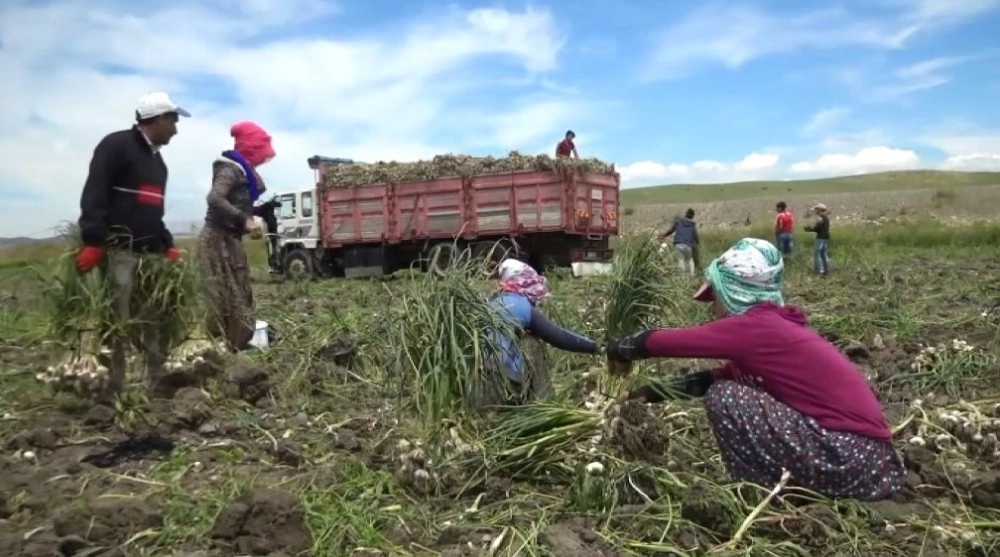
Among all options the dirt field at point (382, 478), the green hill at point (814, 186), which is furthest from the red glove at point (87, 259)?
the green hill at point (814, 186)

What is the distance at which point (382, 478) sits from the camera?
3.80 metres

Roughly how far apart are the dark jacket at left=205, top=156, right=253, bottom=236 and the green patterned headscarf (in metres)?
3.29

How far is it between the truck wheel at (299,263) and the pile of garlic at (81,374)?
13.2 meters

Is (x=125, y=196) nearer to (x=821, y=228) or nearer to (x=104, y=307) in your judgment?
(x=104, y=307)

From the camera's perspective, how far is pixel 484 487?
375 cm

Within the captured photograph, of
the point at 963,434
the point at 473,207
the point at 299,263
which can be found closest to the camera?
the point at 963,434

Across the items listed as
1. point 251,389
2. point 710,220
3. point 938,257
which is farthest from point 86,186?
point 710,220

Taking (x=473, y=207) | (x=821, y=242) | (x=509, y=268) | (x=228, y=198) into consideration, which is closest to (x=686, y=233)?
(x=821, y=242)

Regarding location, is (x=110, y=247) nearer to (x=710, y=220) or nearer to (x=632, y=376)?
(x=632, y=376)

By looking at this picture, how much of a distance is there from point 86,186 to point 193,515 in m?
2.10

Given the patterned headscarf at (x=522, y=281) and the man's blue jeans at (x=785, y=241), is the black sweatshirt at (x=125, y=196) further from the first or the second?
the man's blue jeans at (x=785, y=241)

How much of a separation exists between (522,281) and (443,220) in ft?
40.6

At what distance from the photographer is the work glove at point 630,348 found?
145 inches

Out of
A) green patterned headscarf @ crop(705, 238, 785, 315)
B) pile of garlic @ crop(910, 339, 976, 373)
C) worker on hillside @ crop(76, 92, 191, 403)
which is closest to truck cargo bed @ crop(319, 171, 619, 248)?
pile of garlic @ crop(910, 339, 976, 373)
